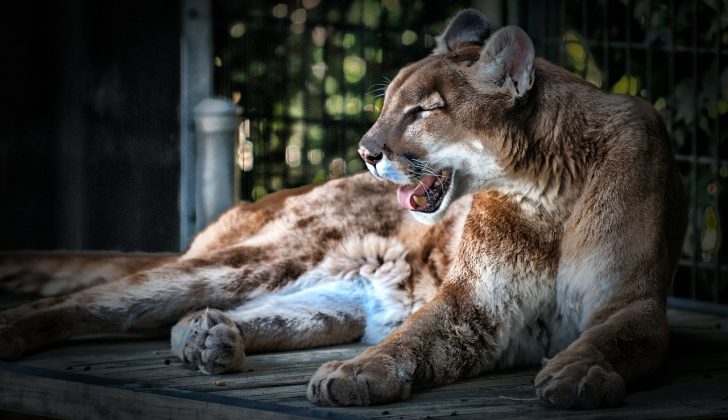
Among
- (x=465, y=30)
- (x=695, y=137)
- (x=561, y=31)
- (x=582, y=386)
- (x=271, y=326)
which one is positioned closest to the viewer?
(x=582, y=386)

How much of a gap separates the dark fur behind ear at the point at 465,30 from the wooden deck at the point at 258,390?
1222 mm

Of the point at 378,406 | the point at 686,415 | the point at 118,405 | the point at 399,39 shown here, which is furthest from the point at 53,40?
the point at 686,415

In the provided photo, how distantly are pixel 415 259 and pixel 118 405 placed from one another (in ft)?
5.08

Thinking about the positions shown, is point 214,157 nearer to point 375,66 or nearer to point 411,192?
point 375,66

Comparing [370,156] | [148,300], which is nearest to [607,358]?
[370,156]

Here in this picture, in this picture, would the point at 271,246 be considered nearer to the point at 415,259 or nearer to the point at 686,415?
the point at 415,259

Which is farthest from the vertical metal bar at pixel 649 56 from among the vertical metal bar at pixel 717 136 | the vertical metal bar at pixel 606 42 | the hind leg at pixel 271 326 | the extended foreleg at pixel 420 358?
the extended foreleg at pixel 420 358

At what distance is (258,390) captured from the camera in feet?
12.6

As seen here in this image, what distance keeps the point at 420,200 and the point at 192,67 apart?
9.81 ft

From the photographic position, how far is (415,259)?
16.0ft

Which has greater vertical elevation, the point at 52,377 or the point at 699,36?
the point at 699,36

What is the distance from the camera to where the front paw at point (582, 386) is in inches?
131

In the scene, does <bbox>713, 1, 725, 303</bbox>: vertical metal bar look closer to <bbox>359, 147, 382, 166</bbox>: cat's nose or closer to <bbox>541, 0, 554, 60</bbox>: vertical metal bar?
<bbox>541, 0, 554, 60</bbox>: vertical metal bar

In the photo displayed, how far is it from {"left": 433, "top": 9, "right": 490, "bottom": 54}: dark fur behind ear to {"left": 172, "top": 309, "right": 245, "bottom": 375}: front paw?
1.27 m
